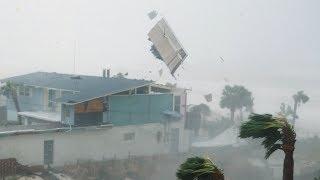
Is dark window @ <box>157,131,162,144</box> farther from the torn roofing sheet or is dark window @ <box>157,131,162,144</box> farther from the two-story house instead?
the torn roofing sheet

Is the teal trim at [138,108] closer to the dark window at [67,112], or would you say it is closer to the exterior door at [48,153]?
the dark window at [67,112]

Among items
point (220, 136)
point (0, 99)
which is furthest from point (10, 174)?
point (220, 136)

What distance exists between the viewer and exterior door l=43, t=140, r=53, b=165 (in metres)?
31.9

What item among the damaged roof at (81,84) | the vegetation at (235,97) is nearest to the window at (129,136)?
the damaged roof at (81,84)

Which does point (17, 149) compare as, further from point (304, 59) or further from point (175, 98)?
point (304, 59)

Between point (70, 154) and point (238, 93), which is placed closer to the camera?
point (70, 154)

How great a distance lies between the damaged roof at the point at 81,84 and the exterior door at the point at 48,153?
3319 millimetres

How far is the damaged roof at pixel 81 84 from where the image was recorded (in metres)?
34.6

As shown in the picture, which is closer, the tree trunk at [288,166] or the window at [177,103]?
the tree trunk at [288,166]

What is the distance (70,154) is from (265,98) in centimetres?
8481

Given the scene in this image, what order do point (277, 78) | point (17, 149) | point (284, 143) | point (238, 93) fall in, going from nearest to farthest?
point (284, 143)
point (17, 149)
point (238, 93)
point (277, 78)

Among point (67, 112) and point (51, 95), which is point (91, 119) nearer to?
point (67, 112)

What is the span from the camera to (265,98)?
11194 cm

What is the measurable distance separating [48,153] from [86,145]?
3337mm
